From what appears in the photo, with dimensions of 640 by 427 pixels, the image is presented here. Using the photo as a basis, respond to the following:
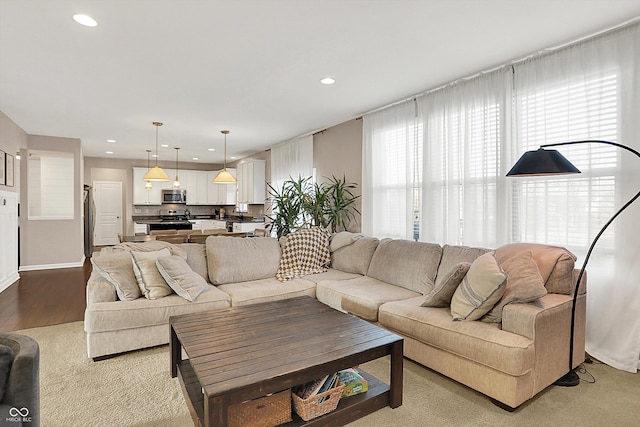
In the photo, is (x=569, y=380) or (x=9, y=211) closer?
(x=569, y=380)

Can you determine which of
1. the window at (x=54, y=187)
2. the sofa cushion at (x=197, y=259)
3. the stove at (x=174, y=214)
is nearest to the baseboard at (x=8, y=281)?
the window at (x=54, y=187)

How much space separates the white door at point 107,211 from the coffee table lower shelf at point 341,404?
921cm

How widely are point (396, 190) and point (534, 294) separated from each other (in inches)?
99.6

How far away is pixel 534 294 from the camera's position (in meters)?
2.26

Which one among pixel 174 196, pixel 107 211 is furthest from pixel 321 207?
pixel 107 211

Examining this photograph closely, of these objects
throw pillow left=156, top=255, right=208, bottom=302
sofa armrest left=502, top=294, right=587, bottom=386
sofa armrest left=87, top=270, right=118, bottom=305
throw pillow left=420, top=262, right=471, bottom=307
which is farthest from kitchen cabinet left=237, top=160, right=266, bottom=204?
sofa armrest left=502, top=294, right=587, bottom=386

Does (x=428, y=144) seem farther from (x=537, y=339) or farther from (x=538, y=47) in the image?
(x=537, y=339)

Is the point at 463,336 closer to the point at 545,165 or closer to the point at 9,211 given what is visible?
the point at 545,165

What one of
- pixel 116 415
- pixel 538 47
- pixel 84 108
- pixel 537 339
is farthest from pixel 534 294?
pixel 84 108

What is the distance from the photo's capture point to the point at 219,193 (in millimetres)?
10539

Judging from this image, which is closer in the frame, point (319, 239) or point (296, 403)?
point (296, 403)

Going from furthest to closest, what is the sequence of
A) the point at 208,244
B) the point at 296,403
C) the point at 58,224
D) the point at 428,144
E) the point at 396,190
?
1. the point at 58,224
2. the point at 396,190
3. the point at 428,144
4. the point at 208,244
5. the point at 296,403

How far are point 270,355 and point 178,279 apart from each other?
1567 millimetres

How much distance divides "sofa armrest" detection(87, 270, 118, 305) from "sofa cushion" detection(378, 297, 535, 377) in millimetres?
2260
